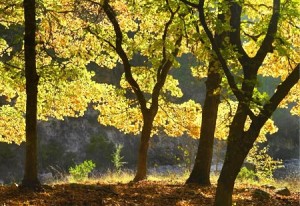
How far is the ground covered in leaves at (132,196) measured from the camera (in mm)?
8453

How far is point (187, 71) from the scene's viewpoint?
160 feet

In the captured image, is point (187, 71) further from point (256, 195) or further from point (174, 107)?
point (256, 195)

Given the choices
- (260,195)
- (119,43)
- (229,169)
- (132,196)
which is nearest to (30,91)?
(132,196)

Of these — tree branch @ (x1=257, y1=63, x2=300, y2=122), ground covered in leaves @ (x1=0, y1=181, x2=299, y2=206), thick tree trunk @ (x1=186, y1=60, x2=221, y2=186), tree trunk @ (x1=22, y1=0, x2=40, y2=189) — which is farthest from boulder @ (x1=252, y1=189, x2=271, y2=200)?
tree trunk @ (x1=22, y1=0, x2=40, y2=189)

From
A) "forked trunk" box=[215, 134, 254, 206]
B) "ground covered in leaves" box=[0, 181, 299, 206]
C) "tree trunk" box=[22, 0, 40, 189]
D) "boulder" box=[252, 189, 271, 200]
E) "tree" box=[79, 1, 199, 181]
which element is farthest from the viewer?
"tree" box=[79, 1, 199, 181]

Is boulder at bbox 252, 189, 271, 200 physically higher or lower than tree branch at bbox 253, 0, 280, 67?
lower

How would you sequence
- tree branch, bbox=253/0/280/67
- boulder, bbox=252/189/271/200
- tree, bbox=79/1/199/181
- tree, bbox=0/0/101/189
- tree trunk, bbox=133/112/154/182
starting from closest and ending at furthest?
1. tree branch, bbox=253/0/280/67
2. tree, bbox=0/0/101/189
3. boulder, bbox=252/189/271/200
4. tree, bbox=79/1/199/181
5. tree trunk, bbox=133/112/154/182

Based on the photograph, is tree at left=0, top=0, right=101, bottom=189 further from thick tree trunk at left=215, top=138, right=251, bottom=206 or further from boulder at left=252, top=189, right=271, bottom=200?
boulder at left=252, top=189, right=271, bottom=200

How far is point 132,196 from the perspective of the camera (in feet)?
31.9

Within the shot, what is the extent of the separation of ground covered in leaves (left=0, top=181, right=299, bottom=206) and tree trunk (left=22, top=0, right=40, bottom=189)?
1.39 feet

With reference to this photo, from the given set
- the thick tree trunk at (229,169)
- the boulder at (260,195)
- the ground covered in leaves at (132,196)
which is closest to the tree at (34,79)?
the ground covered in leaves at (132,196)

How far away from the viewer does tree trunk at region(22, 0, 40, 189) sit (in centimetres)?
906

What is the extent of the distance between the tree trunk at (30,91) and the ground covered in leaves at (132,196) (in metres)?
0.42

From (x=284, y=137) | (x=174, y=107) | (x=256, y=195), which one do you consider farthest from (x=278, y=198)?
(x=284, y=137)
